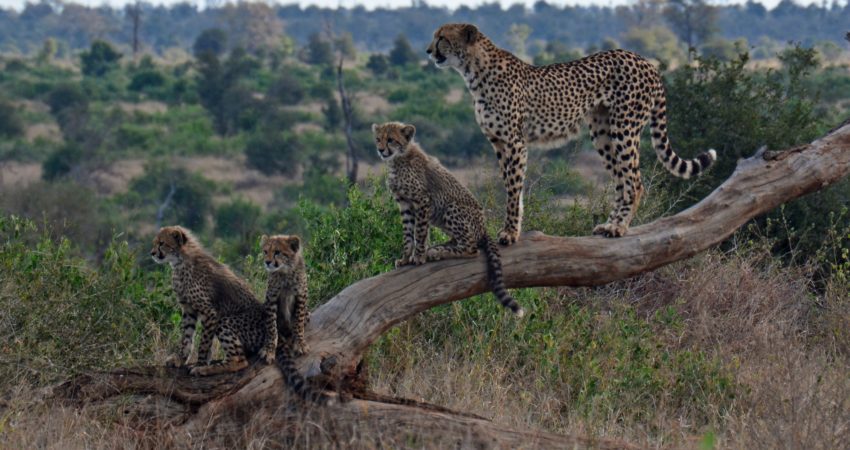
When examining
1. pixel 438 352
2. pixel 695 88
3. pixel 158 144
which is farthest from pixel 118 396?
pixel 158 144

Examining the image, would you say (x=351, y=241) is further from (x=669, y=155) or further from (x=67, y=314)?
(x=669, y=155)

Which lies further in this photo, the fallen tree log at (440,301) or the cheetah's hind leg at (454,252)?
the cheetah's hind leg at (454,252)

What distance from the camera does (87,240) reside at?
15.2m

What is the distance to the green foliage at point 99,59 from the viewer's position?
35.7 meters

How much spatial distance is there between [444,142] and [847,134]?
17.5 m

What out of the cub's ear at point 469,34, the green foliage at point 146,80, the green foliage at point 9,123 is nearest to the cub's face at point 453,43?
the cub's ear at point 469,34

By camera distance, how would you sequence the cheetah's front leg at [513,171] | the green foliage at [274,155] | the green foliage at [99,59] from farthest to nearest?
the green foliage at [99,59], the green foliage at [274,155], the cheetah's front leg at [513,171]

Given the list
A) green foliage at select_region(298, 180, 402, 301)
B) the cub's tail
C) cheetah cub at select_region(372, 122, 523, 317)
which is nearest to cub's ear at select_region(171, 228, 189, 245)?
the cub's tail

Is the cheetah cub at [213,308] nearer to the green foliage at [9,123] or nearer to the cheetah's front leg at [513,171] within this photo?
the cheetah's front leg at [513,171]

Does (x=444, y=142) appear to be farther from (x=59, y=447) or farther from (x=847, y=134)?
(x=59, y=447)

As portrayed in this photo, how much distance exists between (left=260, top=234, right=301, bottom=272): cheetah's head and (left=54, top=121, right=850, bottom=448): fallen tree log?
292 millimetres

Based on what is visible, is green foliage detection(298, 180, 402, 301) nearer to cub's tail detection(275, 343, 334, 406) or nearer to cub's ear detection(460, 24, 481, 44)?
cub's ear detection(460, 24, 481, 44)

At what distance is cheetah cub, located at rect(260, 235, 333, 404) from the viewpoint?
445 centimetres

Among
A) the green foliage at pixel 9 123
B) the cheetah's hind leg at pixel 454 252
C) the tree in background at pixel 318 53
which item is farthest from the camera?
the tree in background at pixel 318 53
